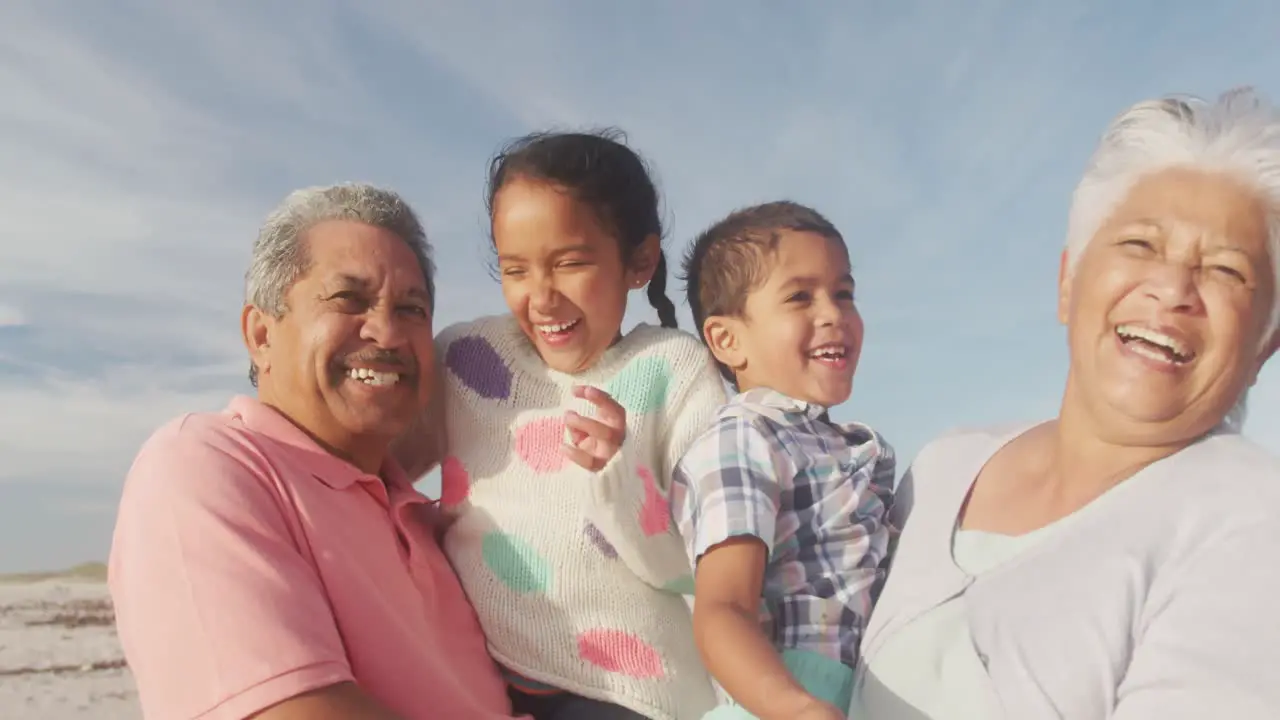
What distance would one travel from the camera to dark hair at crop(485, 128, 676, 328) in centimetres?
310

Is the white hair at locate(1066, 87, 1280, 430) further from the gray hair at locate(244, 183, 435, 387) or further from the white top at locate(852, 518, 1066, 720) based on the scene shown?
the gray hair at locate(244, 183, 435, 387)

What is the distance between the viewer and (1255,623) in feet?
5.73

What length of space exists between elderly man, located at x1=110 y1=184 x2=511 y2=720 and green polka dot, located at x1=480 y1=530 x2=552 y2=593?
0.14 meters

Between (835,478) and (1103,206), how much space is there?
912mm

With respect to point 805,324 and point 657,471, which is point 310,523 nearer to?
point 657,471

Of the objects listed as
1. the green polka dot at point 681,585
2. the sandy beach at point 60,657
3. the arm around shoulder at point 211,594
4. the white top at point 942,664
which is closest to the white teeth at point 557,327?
the green polka dot at point 681,585

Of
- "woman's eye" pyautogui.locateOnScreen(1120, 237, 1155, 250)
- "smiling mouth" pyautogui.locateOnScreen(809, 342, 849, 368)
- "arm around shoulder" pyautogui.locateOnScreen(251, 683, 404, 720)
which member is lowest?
"arm around shoulder" pyautogui.locateOnScreen(251, 683, 404, 720)

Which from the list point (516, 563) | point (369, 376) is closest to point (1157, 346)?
point (516, 563)

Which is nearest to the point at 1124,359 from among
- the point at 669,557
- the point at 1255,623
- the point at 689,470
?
the point at 1255,623

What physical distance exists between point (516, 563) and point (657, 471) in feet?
1.62

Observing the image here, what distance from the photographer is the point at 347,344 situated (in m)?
2.91

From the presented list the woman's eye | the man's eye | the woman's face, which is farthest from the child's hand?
the man's eye

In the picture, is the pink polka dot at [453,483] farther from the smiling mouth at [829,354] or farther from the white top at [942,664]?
the white top at [942,664]

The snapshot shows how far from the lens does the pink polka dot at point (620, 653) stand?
9.36 feet
